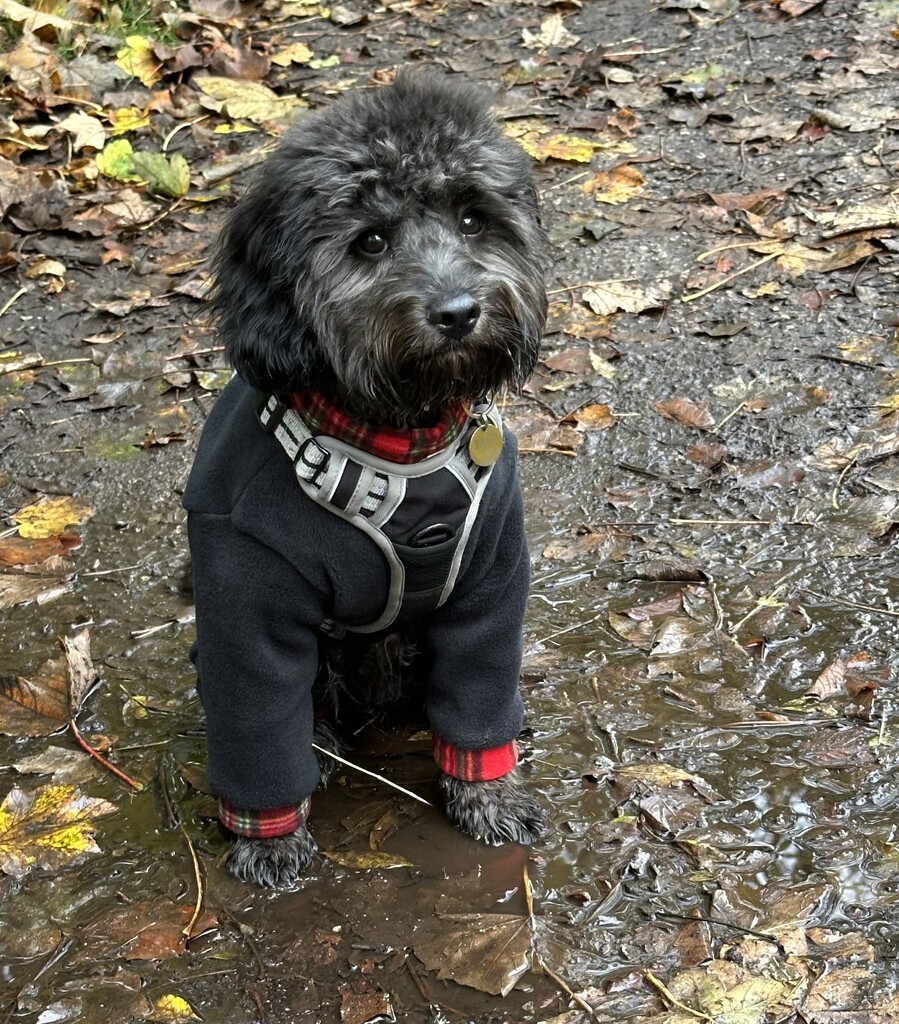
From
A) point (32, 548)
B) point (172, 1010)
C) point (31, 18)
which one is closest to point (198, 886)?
point (172, 1010)

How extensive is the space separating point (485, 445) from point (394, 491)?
241mm

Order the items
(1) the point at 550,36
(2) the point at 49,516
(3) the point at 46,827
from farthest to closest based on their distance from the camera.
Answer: (1) the point at 550,36, (2) the point at 49,516, (3) the point at 46,827

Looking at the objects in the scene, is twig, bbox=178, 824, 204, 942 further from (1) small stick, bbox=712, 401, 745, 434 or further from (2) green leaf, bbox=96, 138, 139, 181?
(2) green leaf, bbox=96, 138, 139, 181

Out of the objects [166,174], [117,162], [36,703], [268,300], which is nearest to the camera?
[268,300]

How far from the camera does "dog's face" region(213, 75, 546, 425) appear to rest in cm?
258

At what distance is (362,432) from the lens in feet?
8.86

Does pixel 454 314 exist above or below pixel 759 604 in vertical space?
above

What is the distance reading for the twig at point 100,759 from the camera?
3268mm

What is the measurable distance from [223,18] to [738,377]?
14.2 feet

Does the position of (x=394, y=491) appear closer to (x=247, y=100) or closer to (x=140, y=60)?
(x=247, y=100)

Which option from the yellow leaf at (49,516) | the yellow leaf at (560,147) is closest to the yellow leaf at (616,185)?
the yellow leaf at (560,147)

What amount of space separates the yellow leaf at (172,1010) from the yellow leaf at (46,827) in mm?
514

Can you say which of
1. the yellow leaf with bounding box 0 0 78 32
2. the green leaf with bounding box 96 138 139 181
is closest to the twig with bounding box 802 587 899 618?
the green leaf with bounding box 96 138 139 181

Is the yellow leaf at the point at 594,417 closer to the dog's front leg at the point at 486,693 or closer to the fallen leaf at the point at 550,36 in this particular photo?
the dog's front leg at the point at 486,693
